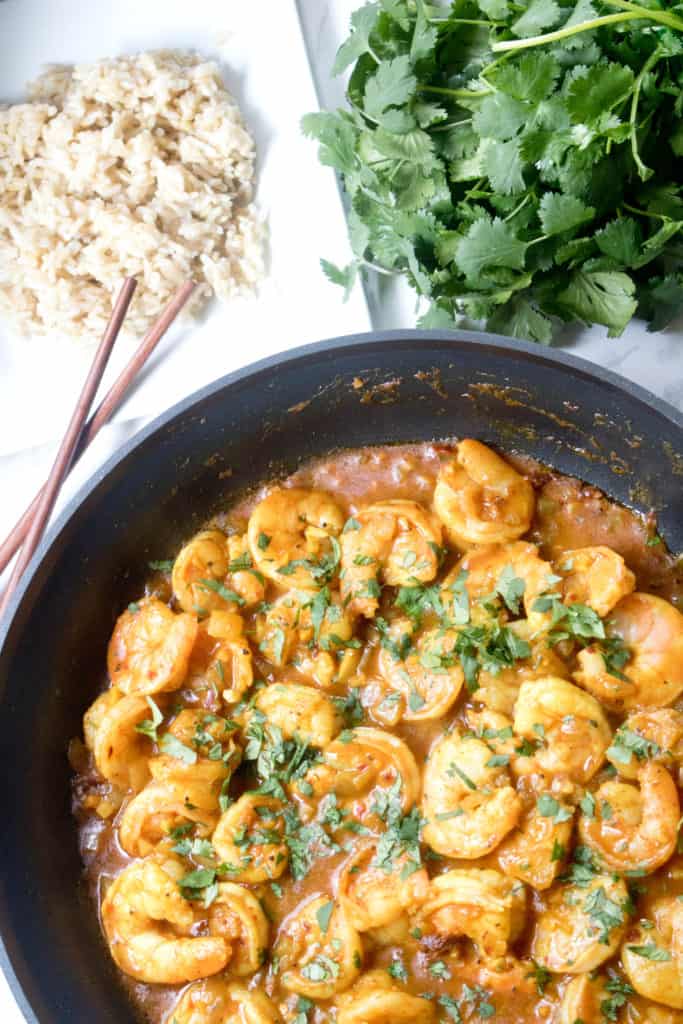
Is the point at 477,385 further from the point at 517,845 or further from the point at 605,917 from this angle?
the point at 605,917

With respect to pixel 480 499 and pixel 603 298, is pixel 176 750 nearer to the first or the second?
pixel 480 499

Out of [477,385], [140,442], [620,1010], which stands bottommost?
[620,1010]

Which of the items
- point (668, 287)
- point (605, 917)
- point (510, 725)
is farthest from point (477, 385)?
point (605, 917)

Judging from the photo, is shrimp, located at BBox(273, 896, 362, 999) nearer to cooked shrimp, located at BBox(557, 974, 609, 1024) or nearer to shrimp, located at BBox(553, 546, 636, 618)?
cooked shrimp, located at BBox(557, 974, 609, 1024)

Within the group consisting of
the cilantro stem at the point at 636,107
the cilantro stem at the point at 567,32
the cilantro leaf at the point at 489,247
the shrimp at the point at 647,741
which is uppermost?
the cilantro stem at the point at 567,32

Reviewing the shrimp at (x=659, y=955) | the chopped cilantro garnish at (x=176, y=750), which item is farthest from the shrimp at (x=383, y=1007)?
the chopped cilantro garnish at (x=176, y=750)

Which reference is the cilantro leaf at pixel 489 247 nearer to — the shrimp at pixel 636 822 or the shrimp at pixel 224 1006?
the shrimp at pixel 636 822

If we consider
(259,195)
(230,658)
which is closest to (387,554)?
(230,658)
